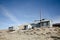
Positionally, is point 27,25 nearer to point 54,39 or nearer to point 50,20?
point 50,20

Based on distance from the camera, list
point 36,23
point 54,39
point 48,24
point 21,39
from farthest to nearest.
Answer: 1. point 36,23
2. point 48,24
3. point 21,39
4. point 54,39

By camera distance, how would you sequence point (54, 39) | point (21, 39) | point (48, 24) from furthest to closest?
point (48, 24) < point (21, 39) < point (54, 39)

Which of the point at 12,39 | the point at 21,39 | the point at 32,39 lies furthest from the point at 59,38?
the point at 12,39

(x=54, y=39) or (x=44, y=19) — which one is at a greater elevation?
(x=44, y=19)

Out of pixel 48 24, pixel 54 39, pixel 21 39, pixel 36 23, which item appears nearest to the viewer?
pixel 54 39

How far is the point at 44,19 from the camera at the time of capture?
3878 cm

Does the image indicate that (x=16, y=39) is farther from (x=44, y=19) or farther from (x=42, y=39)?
(x=44, y=19)

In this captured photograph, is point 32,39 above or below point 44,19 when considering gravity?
below

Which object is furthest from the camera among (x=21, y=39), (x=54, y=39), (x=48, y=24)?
(x=48, y=24)

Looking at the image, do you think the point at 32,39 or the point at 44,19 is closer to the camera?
the point at 32,39

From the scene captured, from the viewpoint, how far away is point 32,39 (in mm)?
17719

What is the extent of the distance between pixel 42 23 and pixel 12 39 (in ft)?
70.7

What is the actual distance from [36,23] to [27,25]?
5.00 metres

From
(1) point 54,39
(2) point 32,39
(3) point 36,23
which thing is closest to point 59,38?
(1) point 54,39
